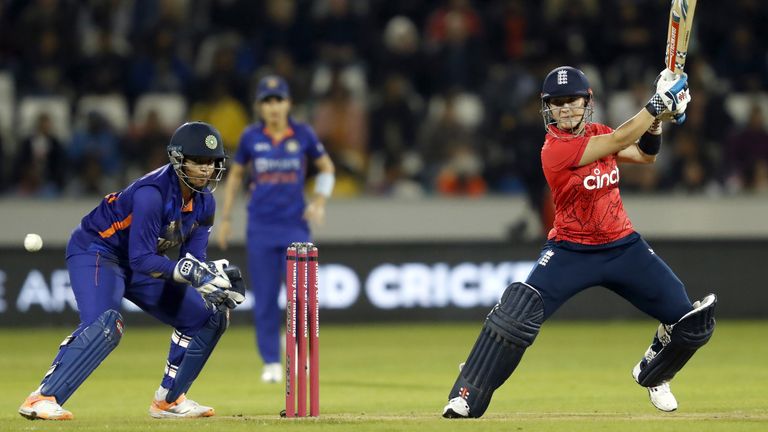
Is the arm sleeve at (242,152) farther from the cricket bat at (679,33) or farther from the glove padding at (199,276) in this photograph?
the cricket bat at (679,33)

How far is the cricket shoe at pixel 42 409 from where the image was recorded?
7328mm

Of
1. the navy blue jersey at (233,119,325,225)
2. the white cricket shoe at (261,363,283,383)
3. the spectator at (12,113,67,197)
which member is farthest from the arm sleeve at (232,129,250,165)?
the spectator at (12,113,67,197)

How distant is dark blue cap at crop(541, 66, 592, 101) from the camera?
24.6ft

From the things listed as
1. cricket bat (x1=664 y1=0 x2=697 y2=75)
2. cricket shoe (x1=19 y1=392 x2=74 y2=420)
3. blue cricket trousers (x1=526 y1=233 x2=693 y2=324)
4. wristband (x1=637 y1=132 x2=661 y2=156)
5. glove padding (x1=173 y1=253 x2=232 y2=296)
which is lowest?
cricket shoe (x1=19 y1=392 x2=74 y2=420)

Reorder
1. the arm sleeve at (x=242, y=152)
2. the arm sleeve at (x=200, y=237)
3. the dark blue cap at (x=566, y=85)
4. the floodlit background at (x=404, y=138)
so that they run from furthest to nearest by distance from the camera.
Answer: the floodlit background at (x=404, y=138) < the arm sleeve at (x=242, y=152) < the arm sleeve at (x=200, y=237) < the dark blue cap at (x=566, y=85)

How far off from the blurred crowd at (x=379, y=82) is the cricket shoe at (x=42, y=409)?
8.34m

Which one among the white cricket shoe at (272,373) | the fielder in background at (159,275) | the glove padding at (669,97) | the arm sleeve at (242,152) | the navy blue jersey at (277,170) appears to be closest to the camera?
the glove padding at (669,97)

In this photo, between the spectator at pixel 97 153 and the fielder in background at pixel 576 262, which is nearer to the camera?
the fielder in background at pixel 576 262

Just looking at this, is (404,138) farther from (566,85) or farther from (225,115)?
(566,85)

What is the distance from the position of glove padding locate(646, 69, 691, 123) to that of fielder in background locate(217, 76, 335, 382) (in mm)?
3798

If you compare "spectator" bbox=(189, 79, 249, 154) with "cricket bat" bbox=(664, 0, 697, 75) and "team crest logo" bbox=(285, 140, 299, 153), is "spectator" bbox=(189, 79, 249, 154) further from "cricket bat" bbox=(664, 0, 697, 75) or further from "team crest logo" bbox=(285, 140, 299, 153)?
"cricket bat" bbox=(664, 0, 697, 75)

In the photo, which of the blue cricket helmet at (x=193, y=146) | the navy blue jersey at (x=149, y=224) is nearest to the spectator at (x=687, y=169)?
the navy blue jersey at (x=149, y=224)

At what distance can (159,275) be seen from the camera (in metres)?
7.42

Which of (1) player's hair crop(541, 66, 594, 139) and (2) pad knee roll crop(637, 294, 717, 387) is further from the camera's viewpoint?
(2) pad knee roll crop(637, 294, 717, 387)
